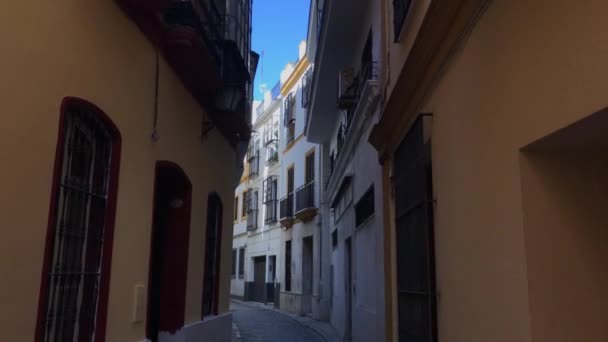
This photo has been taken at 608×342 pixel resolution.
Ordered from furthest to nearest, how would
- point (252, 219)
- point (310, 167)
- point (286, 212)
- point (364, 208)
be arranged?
point (252, 219) → point (286, 212) → point (310, 167) → point (364, 208)

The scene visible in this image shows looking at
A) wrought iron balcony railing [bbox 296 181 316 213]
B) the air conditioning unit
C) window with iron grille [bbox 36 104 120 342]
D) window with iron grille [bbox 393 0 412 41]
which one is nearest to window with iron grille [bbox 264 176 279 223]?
wrought iron balcony railing [bbox 296 181 316 213]

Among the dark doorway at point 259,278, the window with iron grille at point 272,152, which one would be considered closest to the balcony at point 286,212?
the window with iron grille at point 272,152

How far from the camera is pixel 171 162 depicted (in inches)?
250

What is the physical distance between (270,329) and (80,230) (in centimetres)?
1250

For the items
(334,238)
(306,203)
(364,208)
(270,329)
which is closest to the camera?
(364,208)

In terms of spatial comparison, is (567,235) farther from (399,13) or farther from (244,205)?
(244,205)

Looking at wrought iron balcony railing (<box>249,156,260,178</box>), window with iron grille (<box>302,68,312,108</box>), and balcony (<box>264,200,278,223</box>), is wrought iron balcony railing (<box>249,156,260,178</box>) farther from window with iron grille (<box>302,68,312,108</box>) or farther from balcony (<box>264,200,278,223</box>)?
window with iron grille (<box>302,68,312,108</box>)

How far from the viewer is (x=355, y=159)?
11.2 m

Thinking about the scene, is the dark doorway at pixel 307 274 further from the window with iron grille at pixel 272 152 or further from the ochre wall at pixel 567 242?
the ochre wall at pixel 567 242

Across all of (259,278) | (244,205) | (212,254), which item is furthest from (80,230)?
(244,205)

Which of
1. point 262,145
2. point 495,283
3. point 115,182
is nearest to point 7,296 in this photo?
point 115,182

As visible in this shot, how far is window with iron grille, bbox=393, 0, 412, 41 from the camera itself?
590cm

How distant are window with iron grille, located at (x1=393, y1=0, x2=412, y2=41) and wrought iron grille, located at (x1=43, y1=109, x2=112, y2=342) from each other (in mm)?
3203

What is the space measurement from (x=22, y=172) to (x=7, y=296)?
2.30 ft
